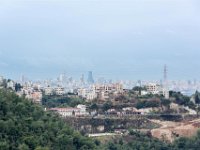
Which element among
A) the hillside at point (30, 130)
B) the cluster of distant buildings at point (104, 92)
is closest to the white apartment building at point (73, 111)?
the cluster of distant buildings at point (104, 92)

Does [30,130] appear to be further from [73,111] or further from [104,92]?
[104,92]

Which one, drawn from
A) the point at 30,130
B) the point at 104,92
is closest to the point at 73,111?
the point at 104,92

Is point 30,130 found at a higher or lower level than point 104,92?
lower

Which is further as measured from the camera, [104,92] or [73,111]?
[104,92]

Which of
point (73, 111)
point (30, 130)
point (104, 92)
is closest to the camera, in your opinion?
point (30, 130)

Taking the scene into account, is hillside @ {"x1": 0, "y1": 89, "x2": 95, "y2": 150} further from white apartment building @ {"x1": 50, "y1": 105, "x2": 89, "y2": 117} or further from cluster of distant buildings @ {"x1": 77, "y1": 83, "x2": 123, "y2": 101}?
cluster of distant buildings @ {"x1": 77, "y1": 83, "x2": 123, "y2": 101}

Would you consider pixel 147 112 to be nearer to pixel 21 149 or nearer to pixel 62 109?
pixel 62 109

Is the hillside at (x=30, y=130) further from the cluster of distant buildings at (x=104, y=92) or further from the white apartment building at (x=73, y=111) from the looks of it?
the cluster of distant buildings at (x=104, y=92)

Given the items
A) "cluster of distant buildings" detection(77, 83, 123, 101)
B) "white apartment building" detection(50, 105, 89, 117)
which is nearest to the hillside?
"white apartment building" detection(50, 105, 89, 117)

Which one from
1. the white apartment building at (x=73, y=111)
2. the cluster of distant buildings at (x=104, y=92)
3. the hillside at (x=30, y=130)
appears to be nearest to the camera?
the hillside at (x=30, y=130)
